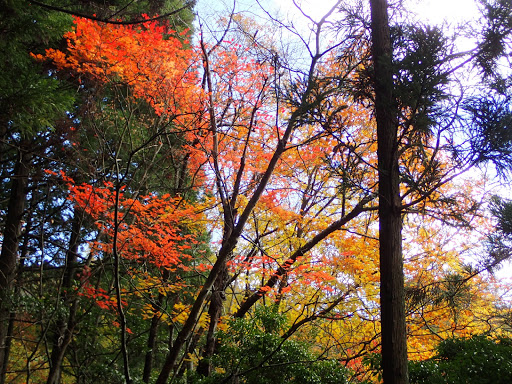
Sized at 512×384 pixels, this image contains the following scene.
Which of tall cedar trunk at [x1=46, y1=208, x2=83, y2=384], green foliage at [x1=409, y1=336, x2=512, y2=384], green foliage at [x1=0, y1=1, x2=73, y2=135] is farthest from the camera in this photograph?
tall cedar trunk at [x1=46, y1=208, x2=83, y2=384]

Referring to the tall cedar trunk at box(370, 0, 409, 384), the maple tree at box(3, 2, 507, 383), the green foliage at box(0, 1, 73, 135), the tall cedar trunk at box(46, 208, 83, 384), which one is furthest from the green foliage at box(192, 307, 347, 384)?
the green foliage at box(0, 1, 73, 135)

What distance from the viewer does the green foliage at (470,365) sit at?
3.54 m

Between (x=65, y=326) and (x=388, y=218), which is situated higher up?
(x=388, y=218)

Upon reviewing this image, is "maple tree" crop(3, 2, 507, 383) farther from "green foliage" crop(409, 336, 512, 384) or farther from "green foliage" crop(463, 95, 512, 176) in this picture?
"green foliage" crop(463, 95, 512, 176)

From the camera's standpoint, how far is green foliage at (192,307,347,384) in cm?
509

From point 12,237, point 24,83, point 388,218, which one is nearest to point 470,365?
point 388,218

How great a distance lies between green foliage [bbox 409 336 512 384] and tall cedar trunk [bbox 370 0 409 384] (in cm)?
112

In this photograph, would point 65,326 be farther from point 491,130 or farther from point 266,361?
point 491,130

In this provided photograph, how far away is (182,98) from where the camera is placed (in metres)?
6.94

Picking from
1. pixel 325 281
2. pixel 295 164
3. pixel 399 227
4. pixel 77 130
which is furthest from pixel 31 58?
pixel 399 227

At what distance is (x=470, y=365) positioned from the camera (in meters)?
3.75

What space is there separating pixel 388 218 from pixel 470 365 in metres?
1.78

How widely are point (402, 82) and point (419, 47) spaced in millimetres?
295

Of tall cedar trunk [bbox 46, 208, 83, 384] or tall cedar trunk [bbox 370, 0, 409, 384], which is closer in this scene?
tall cedar trunk [bbox 370, 0, 409, 384]
